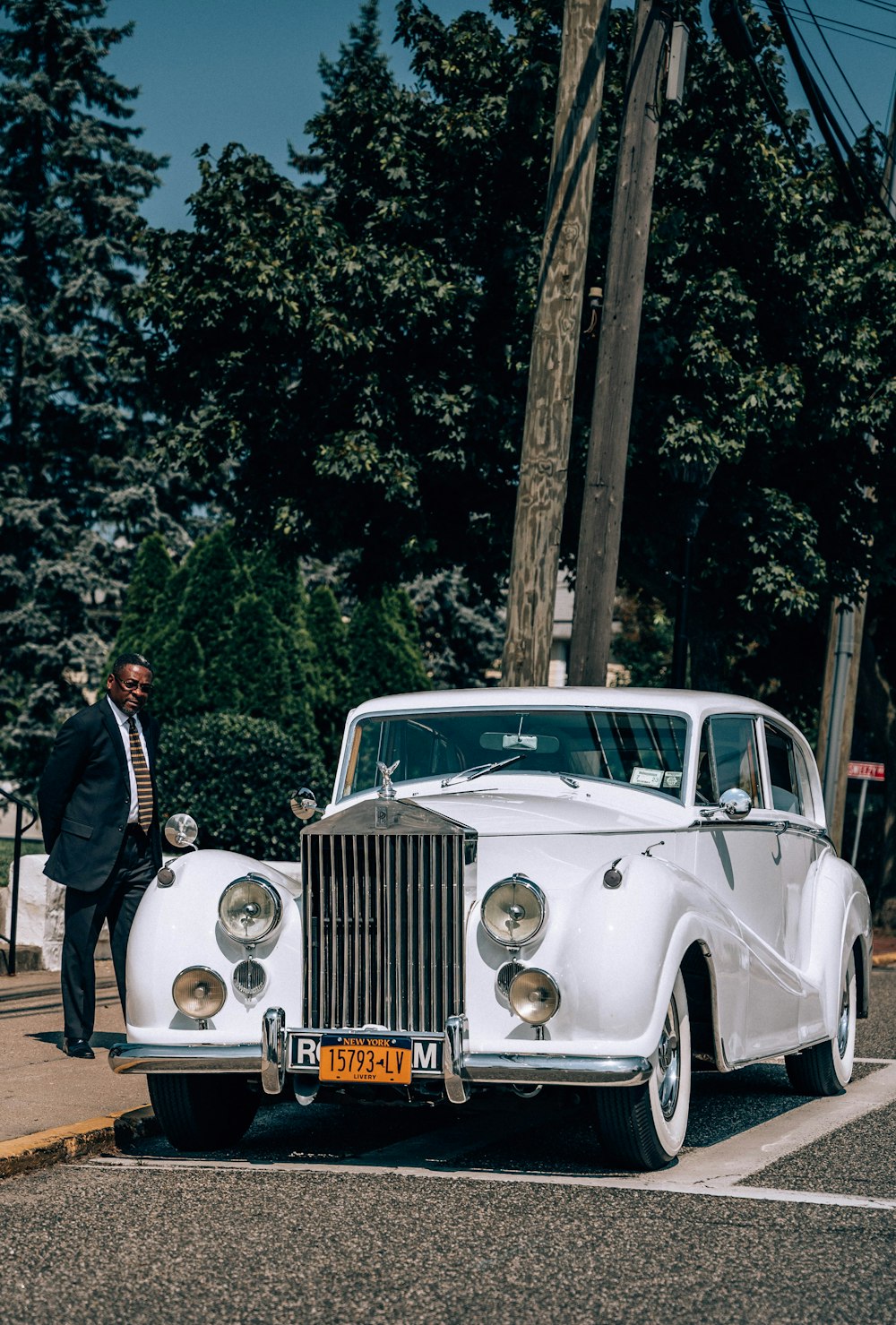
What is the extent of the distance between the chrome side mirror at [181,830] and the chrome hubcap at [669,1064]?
2.18m

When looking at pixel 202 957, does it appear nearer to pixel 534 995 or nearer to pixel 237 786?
pixel 534 995

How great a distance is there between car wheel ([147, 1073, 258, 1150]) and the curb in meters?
0.24

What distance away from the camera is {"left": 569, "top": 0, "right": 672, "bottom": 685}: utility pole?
1128cm

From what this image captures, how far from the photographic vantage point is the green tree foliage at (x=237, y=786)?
662 inches

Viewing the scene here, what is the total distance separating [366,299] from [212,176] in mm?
2400

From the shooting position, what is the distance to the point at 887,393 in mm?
16328

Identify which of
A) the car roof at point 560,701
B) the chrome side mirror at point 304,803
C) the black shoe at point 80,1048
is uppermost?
the car roof at point 560,701

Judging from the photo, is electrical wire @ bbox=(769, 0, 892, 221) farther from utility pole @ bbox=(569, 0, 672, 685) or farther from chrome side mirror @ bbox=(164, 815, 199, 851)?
chrome side mirror @ bbox=(164, 815, 199, 851)

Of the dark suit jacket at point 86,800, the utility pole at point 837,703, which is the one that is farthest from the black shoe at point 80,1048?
the utility pole at point 837,703

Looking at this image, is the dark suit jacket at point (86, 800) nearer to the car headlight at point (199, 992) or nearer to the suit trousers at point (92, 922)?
the suit trousers at point (92, 922)

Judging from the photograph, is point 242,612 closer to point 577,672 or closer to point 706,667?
point 706,667

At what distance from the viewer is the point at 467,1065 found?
19.7ft

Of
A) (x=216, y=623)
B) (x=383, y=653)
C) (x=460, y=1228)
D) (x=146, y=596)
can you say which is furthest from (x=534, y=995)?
(x=383, y=653)

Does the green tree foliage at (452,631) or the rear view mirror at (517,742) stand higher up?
the rear view mirror at (517,742)
